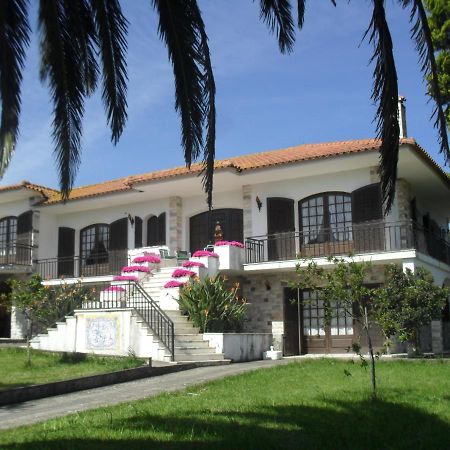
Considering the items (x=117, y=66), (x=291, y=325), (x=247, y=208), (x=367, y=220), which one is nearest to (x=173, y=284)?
(x=247, y=208)

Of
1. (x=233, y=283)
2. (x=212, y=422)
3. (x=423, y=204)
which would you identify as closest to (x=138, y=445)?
(x=212, y=422)

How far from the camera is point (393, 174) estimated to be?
470cm

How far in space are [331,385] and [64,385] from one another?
4686 mm

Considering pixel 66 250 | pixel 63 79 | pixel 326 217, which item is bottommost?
pixel 63 79

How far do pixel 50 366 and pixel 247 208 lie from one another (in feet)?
29.1

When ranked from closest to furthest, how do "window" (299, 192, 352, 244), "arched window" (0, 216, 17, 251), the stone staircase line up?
the stone staircase, "window" (299, 192, 352, 244), "arched window" (0, 216, 17, 251)

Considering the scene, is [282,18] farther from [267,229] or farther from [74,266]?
[74,266]

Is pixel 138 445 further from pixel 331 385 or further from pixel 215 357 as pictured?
pixel 215 357

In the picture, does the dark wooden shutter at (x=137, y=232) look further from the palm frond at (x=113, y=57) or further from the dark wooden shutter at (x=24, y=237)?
the palm frond at (x=113, y=57)

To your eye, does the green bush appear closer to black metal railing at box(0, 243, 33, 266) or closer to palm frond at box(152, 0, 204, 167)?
black metal railing at box(0, 243, 33, 266)

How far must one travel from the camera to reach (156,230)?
2322 centimetres

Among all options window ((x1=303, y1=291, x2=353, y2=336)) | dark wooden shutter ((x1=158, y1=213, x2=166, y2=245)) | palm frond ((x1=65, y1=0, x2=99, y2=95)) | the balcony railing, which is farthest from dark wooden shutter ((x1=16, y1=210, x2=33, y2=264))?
palm frond ((x1=65, y1=0, x2=99, y2=95))

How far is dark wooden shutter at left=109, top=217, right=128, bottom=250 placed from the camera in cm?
2384

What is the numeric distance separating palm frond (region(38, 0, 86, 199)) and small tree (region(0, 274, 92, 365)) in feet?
39.7
